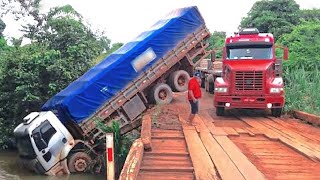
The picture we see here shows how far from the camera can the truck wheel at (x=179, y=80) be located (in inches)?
732

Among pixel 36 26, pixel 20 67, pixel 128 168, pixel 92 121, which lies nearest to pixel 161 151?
pixel 128 168

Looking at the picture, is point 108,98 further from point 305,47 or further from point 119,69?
point 305,47

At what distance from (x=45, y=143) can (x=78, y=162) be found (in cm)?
137

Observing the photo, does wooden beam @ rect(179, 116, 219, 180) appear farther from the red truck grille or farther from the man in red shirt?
the red truck grille

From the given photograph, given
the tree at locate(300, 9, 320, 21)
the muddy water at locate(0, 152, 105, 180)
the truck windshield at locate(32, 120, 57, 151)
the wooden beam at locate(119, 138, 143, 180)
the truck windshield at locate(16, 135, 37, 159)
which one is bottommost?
the muddy water at locate(0, 152, 105, 180)

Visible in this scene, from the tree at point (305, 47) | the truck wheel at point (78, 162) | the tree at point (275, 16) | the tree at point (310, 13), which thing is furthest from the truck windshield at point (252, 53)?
the tree at point (310, 13)

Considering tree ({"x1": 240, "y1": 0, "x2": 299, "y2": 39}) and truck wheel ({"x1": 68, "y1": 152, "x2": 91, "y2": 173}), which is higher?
tree ({"x1": 240, "y1": 0, "x2": 299, "y2": 39})

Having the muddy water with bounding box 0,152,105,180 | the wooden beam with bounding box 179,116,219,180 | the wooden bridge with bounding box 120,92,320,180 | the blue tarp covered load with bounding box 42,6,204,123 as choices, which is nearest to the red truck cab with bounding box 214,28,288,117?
the wooden bridge with bounding box 120,92,320,180

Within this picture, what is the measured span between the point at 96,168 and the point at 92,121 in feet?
5.58

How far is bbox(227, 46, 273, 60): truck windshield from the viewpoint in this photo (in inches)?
590

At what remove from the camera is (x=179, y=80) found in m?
18.9

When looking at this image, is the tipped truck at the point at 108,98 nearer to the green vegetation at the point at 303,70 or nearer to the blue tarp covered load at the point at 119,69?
the blue tarp covered load at the point at 119,69

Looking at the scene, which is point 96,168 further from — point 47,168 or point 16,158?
point 16,158

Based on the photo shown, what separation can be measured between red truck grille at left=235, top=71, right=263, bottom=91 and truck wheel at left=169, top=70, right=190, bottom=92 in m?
4.57
